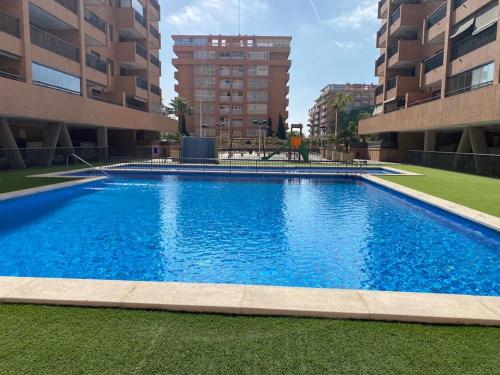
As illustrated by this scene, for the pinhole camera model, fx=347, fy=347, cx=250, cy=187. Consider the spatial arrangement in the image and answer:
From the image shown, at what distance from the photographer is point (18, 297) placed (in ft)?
15.2

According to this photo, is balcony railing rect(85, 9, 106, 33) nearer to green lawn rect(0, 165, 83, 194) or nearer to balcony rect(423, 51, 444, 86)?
green lawn rect(0, 165, 83, 194)

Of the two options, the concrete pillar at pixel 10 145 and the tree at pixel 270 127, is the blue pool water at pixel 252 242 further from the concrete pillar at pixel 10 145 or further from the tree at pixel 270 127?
the tree at pixel 270 127

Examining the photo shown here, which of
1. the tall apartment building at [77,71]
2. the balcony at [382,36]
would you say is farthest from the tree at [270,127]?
the balcony at [382,36]

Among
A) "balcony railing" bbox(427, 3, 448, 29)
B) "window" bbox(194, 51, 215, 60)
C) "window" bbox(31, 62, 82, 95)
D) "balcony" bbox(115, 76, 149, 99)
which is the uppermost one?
"window" bbox(194, 51, 215, 60)

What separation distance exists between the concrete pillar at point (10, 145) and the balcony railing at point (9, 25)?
5403 mm

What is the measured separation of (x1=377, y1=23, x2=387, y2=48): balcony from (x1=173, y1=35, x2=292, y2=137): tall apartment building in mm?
38954

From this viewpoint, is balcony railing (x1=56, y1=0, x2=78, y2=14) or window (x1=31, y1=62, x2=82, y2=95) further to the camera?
balcony railing (x1=56, y1=0, x2=78, y2=14)

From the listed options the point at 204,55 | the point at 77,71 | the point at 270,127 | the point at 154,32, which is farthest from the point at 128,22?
the point at 204,55

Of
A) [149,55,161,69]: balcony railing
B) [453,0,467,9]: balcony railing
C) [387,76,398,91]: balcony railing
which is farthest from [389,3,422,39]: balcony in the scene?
[149,55,161,69]: balcony railing

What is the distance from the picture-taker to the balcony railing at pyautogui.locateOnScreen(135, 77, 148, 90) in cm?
4021

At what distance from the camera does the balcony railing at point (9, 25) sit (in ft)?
68.4

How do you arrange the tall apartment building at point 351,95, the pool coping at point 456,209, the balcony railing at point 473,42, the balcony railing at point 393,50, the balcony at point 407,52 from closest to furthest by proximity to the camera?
the pool coping at point 456,209
the balcony railing at point 473,42
the balcony at point 407,52
the balcony railing at point 393,50
the tall apartment building at point 351,95

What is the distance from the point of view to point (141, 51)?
42062mm

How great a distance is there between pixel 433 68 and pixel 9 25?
1328 inches
